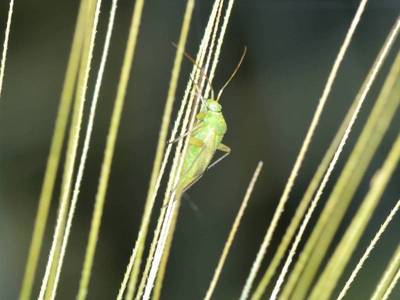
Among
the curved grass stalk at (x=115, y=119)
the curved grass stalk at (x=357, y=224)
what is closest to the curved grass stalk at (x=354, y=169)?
the curved grass stalk at (x=357, y=224)

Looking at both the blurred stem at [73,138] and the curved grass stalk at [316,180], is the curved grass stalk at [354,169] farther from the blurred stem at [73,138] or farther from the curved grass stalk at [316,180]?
the blurred stem at [73,138]

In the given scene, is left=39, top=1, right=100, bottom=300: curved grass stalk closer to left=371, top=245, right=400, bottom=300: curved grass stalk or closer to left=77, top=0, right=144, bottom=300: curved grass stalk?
left=77, top=0, right=144, bottom=300: curved grass stalk

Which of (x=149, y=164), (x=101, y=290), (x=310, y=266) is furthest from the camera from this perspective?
(x=149, y=164)

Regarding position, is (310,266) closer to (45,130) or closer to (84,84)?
(84,84)

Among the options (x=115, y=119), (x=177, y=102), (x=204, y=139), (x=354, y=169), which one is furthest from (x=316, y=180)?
(x=177, y=102)

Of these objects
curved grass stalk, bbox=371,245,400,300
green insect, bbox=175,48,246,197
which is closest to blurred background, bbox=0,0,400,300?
green insect, bbox=175,48,246,197

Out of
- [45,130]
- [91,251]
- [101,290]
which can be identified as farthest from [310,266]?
[45,130]
